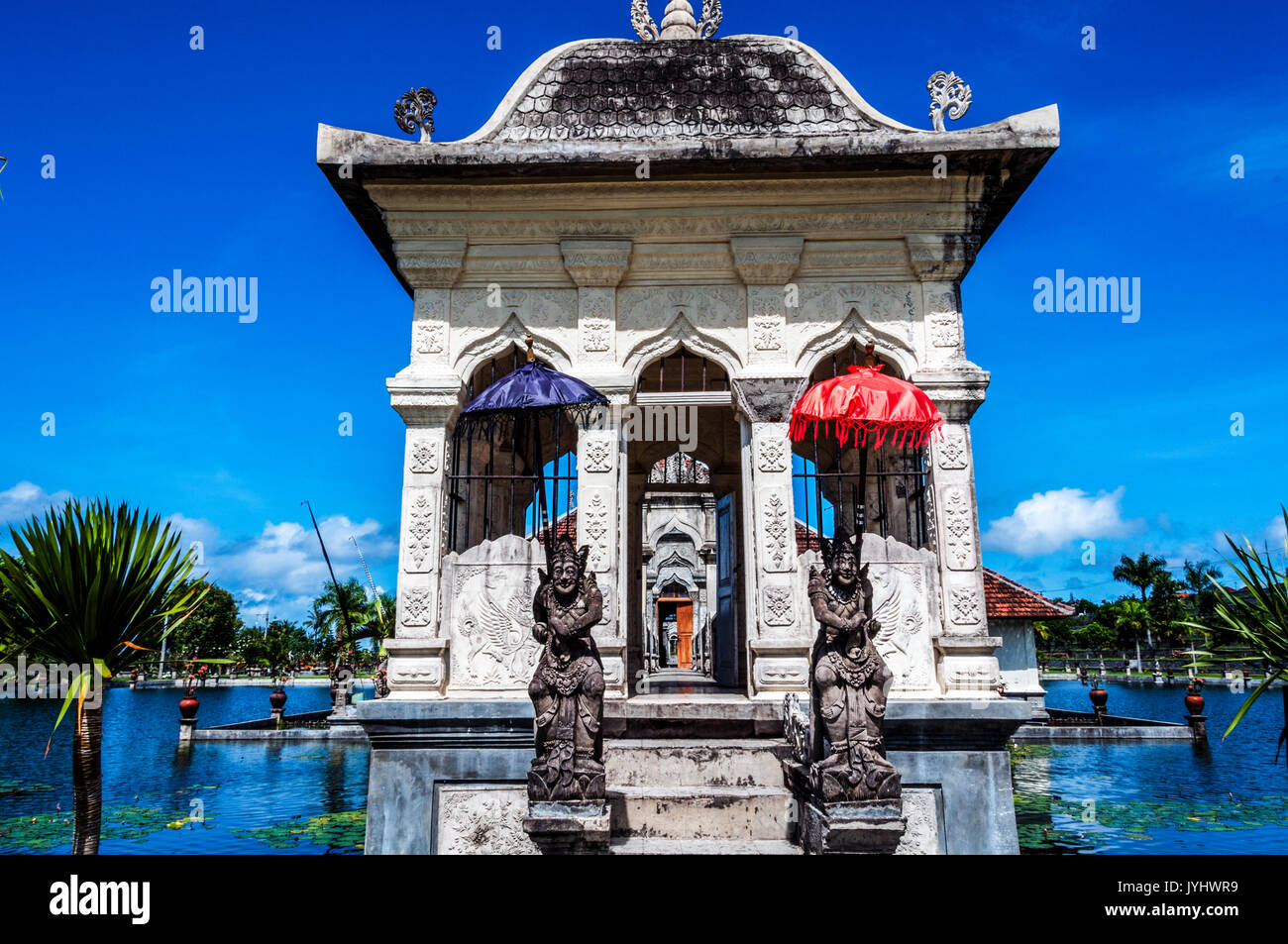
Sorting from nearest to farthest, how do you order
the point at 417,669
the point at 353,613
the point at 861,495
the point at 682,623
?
the point at 861,495 < the point at 417,669 < the point at 682,623 < the point at 353,613

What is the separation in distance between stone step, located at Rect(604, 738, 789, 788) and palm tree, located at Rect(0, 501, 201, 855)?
4543 millimetres

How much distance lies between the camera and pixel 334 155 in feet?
27.9

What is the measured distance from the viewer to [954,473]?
8.65 meters

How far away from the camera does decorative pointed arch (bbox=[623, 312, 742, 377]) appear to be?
9.05 metres

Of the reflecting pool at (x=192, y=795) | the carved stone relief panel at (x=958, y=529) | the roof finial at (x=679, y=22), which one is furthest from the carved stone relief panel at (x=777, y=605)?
the roof finial at (x=679, y=22)

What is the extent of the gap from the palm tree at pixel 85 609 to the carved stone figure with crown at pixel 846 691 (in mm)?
6180

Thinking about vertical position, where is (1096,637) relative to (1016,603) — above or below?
below

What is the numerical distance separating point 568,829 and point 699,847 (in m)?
1.13

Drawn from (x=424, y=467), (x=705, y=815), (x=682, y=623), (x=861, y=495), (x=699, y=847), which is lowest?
(x=699, y=847)

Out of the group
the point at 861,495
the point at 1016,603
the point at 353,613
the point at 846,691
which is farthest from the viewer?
the point at 353,613

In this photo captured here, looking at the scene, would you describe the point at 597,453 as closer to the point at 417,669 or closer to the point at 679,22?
the point at 417,669

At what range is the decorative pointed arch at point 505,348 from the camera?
29.6 ft

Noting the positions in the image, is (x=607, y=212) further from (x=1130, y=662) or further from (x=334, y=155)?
(x=1130, y=662)

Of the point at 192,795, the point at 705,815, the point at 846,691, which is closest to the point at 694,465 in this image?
the point at 705,815
